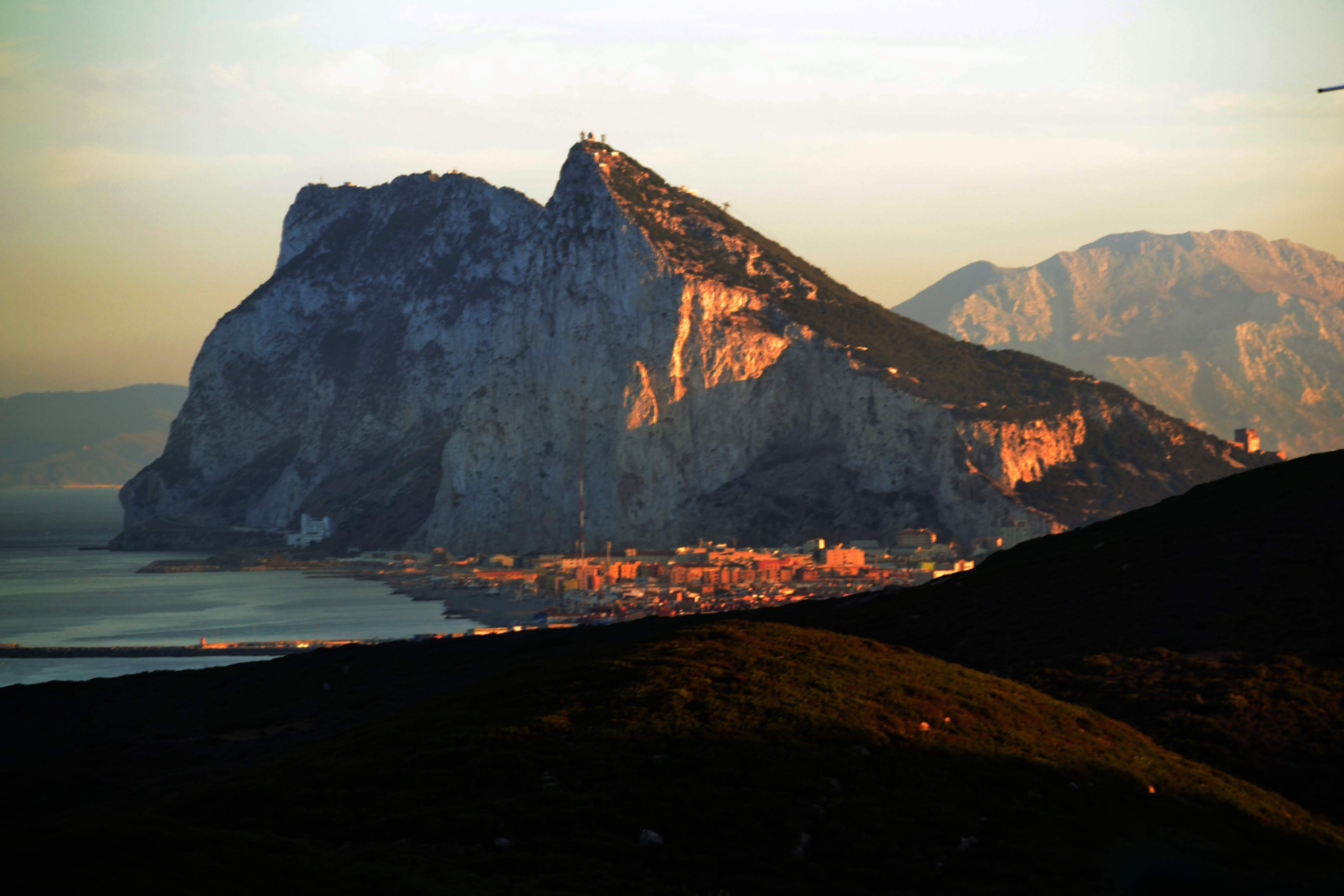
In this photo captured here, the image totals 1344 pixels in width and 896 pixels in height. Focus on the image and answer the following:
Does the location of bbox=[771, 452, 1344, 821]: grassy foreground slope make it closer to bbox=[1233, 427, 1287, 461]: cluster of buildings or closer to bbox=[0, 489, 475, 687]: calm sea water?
bbox=[0, 489, 475, 687]: calm sea water

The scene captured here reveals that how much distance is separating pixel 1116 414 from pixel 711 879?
172626 millimetres

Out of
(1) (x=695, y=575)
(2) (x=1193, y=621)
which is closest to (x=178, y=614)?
(1) (x=695, y=575)

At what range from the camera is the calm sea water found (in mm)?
100562

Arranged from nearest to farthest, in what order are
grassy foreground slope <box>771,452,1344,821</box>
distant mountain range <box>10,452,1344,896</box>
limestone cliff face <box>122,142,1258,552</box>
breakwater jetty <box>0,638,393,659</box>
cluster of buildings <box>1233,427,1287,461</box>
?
distant mountain range <box>10,452,1344,896</box> < grassy foreground slope <box>771,452,1344,821</box> < breakwater jetty <box>0,638,393,659</box> < limestone cliff face <box>122,142,1258,552</box> < cluster of buildings <box>1233,427,1287,461</box>

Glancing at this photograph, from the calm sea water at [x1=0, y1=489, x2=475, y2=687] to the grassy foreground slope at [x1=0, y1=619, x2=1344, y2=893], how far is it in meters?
64.2

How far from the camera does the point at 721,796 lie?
72.7ft

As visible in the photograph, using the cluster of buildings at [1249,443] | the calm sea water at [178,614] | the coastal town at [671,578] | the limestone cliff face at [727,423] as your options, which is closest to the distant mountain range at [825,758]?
the calm sea water at [178,614]

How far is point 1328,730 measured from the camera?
29.5 metres

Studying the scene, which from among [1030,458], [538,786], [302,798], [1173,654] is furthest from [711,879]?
[1030,458]

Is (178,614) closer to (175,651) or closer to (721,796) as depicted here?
(175,651)

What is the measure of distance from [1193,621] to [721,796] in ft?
69.6

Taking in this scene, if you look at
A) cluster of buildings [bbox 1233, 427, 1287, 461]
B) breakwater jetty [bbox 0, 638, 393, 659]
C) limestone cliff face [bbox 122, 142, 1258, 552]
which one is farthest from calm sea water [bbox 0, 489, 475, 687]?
cluster of buildings [bbox 1233, 427, 1287, 461]

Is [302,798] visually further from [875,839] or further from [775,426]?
[775,426]

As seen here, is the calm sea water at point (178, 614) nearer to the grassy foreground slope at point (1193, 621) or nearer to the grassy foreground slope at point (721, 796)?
the grassy foreground slope at point (1193, 621)
